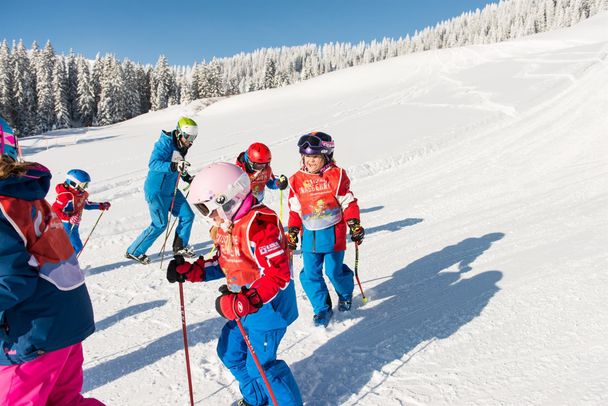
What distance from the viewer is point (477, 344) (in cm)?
379

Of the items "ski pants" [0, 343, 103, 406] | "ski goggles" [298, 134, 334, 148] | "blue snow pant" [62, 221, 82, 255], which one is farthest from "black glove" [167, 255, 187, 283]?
"blue snow pant" [62, 221, 82, 255]

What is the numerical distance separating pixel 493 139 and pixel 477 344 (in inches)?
415

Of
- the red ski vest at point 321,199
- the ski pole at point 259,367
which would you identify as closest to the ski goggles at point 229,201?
the ski pole at point 259,367

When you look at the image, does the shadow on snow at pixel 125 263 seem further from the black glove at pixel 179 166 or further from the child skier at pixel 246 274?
the child skier at pixel 246 274

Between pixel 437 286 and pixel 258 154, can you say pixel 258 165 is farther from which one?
pixel 437 286

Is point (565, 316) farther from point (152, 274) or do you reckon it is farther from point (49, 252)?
point (152, 274)

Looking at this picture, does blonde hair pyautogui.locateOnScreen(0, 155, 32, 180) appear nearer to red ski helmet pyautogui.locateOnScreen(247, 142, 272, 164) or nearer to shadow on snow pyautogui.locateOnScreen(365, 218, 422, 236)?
red ski helmet pyautogui.locateOnScreen(247, 142, 272, 164)

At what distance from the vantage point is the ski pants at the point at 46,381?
2.22 meters

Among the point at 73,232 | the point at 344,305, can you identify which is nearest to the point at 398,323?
the point at 344,305

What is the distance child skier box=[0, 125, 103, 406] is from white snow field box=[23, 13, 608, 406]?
1359 mm

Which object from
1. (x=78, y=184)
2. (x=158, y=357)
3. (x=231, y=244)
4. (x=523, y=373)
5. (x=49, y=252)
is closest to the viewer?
(x=49, y=252)

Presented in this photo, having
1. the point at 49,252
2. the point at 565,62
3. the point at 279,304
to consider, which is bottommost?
the point at 279,304

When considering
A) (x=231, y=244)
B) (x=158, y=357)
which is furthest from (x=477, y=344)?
(x=158, y=357)

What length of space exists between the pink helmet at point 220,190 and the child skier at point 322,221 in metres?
1.74
